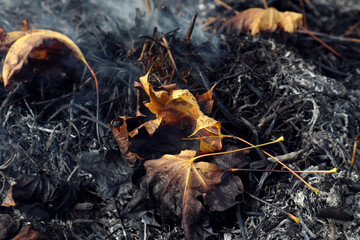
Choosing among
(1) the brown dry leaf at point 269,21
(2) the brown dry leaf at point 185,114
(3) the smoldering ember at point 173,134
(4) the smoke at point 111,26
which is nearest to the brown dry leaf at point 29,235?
(3) the smoldering ember at point 173,134

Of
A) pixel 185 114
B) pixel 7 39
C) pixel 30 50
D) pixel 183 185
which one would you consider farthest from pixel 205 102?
pixel 7 39

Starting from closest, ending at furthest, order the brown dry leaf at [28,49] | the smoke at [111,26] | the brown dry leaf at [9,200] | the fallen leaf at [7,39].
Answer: the brown dry leaf at [9,200] < the brown dry leaf at [28,49] < the fallen leaf at [7,39] < the smoke at [111,26]

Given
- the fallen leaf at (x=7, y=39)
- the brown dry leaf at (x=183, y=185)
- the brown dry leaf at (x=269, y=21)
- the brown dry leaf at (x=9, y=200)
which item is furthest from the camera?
the brown dry leaf at (x=269, y=21)

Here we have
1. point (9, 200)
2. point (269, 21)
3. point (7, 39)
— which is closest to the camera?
point (9, 200)

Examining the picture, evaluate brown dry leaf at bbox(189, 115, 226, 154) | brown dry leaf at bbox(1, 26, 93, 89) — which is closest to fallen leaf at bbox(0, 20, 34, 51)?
brown dry leaf at bbox(1, 26, 93, 89)

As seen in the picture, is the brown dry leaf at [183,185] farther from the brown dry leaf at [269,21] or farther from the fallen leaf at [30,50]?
the brown dry leaf at [269,21]

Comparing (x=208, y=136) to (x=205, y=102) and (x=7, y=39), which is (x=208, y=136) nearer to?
(x=205, y=102)

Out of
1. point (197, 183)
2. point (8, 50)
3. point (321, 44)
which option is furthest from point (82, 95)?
point (321, 44)
